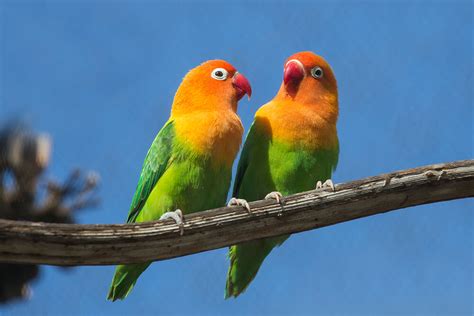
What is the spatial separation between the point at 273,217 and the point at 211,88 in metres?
1.97

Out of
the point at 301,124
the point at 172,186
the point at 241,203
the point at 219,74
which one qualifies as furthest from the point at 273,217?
the point at 219,74

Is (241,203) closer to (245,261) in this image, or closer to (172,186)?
(172,186)

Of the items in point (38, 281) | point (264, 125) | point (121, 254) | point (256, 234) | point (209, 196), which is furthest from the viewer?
point (38, 281)

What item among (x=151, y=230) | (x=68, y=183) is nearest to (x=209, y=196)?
(x=151, y=230)

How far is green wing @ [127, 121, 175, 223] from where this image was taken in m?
6.56

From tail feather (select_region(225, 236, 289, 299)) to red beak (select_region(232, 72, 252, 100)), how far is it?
157cm

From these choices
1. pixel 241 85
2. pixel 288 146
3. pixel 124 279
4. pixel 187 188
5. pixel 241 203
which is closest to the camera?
pixel 241 203

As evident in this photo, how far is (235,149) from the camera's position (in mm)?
6566

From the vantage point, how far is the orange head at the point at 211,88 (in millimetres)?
6887

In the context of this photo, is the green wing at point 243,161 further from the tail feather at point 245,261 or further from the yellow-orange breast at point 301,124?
the tail feather at point 245,261

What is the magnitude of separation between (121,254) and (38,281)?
17.3 feet

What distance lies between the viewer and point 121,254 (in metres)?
5.04

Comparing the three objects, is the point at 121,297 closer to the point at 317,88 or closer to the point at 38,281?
the point at 317,88

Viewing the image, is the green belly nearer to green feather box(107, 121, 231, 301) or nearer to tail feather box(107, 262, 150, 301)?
green feather box(107, 121, 231, 301)
